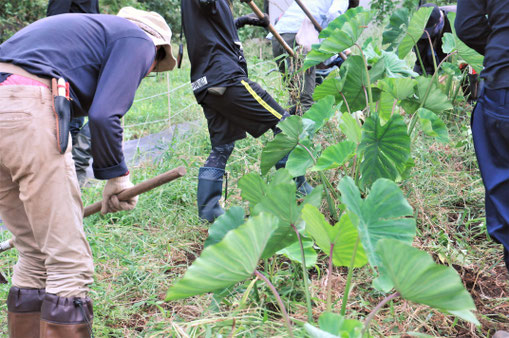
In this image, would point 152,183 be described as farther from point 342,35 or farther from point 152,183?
point 342,35

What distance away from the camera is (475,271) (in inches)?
86.1

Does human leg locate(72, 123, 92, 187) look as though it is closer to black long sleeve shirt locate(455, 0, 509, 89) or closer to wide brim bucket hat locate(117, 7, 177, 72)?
wide brim bucket hat locate(117, 7, 177, 72)

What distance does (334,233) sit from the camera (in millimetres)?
1409

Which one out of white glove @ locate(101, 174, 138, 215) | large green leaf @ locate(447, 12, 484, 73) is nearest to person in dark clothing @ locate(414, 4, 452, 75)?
large green leaf @ locate(447, 12, 484, 73)

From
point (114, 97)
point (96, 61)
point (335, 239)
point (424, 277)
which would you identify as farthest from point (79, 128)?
point (424, 277)

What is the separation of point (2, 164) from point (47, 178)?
0.23 meters

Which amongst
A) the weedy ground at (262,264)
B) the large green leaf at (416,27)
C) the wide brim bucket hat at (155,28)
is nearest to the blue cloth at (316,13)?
the weedy ground at (262,264)

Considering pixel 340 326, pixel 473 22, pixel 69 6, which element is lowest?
pixel 340 326

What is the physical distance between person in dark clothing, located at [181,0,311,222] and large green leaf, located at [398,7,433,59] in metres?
0.79

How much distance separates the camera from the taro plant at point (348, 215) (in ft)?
3.53

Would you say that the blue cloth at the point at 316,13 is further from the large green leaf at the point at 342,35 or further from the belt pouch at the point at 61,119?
the belt pouch at the point at 61,119

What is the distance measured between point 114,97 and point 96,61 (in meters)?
0.20

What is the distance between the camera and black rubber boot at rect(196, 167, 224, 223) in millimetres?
2768

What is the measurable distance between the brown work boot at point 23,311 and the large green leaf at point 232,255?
1.01 metres
